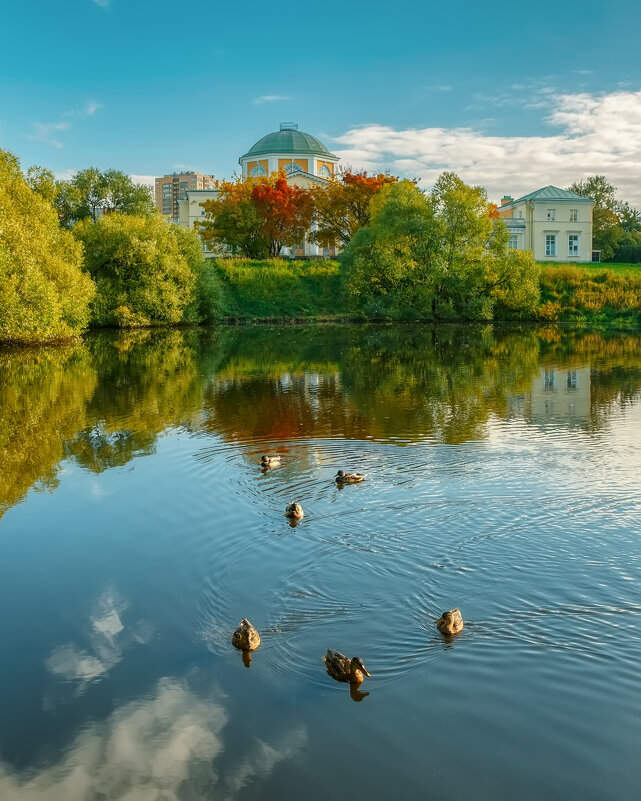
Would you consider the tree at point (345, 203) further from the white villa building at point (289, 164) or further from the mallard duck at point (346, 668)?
the mallard duck at point (346, 668)

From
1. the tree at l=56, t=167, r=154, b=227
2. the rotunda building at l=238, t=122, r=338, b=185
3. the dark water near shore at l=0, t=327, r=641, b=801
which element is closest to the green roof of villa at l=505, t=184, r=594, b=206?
the rotunda building at l=238, t=122, r=338, b=185

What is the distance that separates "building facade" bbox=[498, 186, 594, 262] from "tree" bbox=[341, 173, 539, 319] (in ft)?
95.6

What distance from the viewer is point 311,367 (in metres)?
32.4

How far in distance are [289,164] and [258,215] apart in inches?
756

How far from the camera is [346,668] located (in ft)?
23.7

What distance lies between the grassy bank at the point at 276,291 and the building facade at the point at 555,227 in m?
25.8

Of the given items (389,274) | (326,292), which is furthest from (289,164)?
(389,274)

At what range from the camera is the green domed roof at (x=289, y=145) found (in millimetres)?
95625

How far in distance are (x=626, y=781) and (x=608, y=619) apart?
2632 millimetres

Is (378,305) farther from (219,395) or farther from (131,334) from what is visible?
(219,395)

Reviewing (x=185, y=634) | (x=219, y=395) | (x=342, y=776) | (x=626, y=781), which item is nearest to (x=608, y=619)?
(x=626, y=781)

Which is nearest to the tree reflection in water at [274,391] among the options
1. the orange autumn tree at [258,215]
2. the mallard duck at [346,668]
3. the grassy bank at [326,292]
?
the mallard duck at [346,668]

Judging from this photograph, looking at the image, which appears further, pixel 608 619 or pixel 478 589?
pixel 478 589

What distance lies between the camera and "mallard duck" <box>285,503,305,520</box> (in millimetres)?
11828
